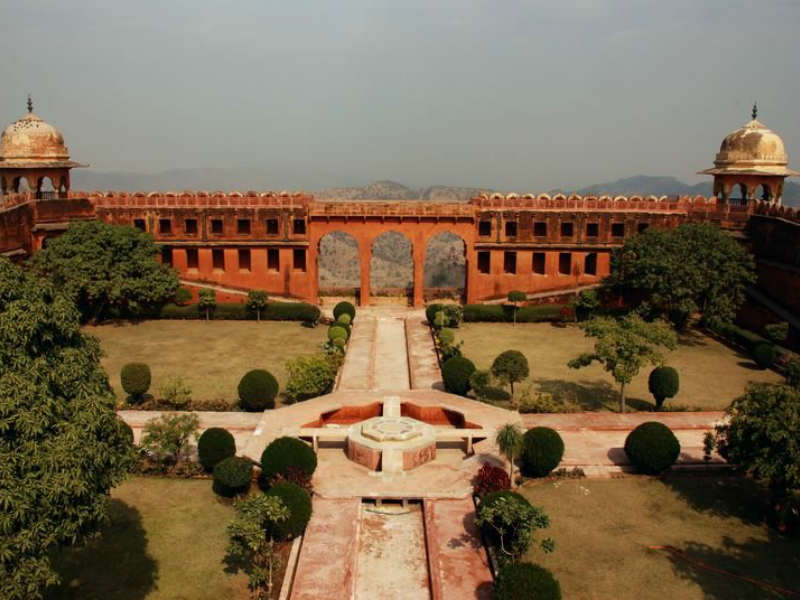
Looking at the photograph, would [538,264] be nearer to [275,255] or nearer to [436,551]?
[275,255]

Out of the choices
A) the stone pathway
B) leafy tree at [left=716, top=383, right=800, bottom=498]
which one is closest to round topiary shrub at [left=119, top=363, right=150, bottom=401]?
the stone pathway

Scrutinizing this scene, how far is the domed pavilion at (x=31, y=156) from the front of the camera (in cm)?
4166

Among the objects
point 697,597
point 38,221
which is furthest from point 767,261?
point 38,221

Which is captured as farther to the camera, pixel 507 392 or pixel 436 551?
pixel 507 392

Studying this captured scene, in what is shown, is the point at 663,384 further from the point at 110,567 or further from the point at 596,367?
the point at 110,567

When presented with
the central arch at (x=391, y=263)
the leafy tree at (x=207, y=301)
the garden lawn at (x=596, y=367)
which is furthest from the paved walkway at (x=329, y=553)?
the central arch at (x=391, y=263)

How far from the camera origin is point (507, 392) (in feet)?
92.7

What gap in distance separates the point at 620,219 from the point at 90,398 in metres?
35.9

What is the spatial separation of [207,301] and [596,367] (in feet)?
65.5

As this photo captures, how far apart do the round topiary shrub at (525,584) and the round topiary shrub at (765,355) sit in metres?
20.8

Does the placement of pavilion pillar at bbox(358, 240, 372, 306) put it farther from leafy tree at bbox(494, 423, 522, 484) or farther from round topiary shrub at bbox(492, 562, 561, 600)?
round topiary shrub at bbox(492, 562, 561, 600)

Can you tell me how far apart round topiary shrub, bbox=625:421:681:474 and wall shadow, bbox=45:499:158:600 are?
12719 mm

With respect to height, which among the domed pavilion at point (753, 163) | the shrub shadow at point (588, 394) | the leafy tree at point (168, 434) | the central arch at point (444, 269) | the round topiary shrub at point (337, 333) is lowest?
the central arch at point (444, 269)

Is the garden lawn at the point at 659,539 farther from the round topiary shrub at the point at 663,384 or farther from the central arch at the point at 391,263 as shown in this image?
the central arch at the point at 391,263
